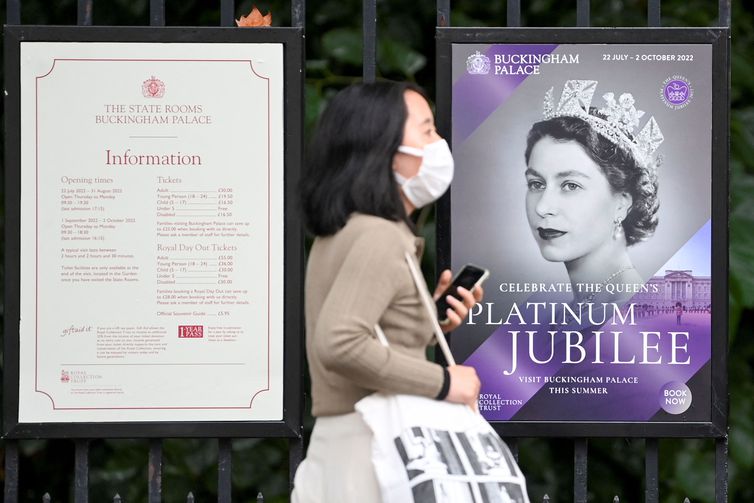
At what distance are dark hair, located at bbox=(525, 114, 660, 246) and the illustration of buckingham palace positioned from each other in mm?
147

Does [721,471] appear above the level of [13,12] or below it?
below

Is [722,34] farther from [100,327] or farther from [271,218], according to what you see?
[100,327]

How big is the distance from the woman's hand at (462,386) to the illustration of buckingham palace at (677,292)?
44.3 inches

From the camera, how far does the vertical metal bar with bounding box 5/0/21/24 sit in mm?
4348

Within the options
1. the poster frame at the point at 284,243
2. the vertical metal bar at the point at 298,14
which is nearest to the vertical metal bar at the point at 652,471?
the poster frame at the point at 284,243

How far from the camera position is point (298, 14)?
432 centimetres

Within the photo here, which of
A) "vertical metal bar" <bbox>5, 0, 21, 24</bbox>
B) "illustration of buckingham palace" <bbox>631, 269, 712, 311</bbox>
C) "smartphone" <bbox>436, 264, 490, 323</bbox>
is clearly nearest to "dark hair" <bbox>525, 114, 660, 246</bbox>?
"illustration of buckingham palace" <bbox>631, 269, 712, 311</bbox>

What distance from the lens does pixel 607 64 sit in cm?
425

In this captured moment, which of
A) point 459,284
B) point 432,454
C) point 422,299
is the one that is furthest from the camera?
point 459,284

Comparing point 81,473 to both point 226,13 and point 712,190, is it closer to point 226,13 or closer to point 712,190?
point 226,13

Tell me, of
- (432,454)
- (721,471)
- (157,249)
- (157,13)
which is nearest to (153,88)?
(157,13)

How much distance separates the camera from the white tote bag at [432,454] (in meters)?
3.06

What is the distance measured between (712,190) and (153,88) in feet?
5.62

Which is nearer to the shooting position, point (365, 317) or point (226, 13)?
point (365, 317)
